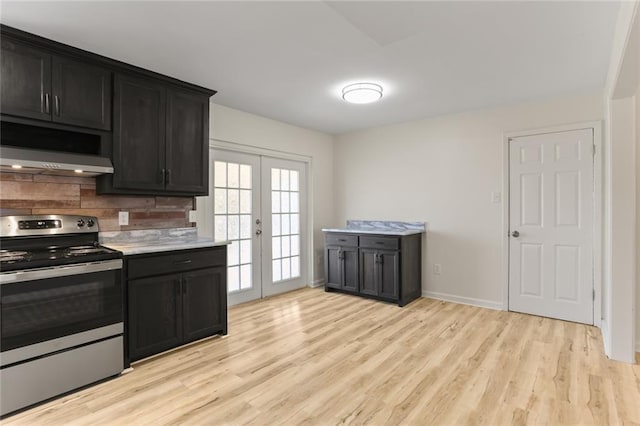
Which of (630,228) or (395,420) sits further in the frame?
(630,228)

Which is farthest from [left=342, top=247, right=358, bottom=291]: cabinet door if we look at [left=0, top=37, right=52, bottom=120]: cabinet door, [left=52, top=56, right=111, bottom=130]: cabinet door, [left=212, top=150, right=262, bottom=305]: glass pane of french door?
[left=0, top=37, right=52, bottom=120]: cabinet door

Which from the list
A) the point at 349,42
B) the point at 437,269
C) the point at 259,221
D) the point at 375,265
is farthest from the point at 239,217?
the point at 437,269

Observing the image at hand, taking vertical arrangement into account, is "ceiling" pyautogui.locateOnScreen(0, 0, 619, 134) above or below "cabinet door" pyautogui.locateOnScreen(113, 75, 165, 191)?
above

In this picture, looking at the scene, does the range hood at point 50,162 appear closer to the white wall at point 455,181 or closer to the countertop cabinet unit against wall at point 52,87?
the countertop cabinet unit against wall at point 52,87

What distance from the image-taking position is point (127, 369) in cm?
247

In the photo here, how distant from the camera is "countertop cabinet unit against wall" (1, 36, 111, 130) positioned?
221cm

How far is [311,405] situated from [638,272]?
2.86 meters

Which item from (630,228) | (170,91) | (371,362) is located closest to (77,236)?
(170,91)

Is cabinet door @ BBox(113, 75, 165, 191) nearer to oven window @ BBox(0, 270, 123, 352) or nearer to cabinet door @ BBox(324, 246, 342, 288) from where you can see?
oven window @ BBox(0, 270, 123, 352)

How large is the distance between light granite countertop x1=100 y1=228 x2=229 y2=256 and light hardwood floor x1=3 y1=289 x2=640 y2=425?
0.87m

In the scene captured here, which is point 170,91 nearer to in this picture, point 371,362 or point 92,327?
point 92,327

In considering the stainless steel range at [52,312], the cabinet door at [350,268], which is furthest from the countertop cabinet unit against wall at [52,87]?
the cabinet door at [350,268]

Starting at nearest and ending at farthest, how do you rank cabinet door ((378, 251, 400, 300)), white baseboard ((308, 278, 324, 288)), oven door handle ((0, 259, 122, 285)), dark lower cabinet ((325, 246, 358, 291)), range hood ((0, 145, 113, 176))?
oven door handle ((0, 259, 122, 285)) < range hood ((0, 145, 113, 176)) < cabinet door ((378, 251, 400, 300)) < dark lower cabinet ((325, 246, 358, 291)) < white baseboard ((308, 278, 324, 288))

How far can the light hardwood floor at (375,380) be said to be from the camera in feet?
6.43
